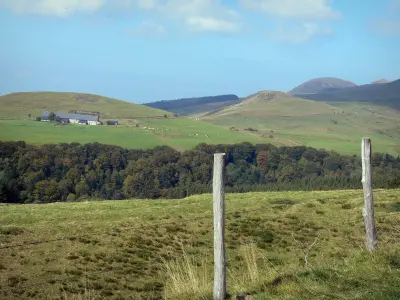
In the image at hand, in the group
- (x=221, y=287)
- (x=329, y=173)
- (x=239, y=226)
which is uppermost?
(x=221, y=287)

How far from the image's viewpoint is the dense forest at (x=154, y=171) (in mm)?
89875

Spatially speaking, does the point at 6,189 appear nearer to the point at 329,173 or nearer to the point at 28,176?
the point at 28,176

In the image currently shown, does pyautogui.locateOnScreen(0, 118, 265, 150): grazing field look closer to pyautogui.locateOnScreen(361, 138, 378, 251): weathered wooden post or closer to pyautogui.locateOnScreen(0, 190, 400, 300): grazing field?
pyautogui.locateOnScreen(0, 190, 400, 300): grazing field

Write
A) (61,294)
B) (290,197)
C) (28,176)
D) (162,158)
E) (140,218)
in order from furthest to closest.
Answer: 1. (162,158)
2. (28,176)
3. (290,197)
4. (140,218)
5. (61,294)

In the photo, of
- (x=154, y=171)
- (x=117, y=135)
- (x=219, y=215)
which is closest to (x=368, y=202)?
A: (x=219, y=215)

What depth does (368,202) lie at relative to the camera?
549 inches

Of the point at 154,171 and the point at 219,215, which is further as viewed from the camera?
the point at 154,171

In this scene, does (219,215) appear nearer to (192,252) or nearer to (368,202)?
(368,202)

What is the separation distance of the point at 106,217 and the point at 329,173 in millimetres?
109891

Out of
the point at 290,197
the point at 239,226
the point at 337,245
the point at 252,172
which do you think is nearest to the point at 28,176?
the point at 252,172

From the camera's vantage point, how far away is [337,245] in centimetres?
2233

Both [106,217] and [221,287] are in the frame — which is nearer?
[221,287]

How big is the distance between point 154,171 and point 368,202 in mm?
102470

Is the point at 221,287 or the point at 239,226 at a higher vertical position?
the point at 221,287
